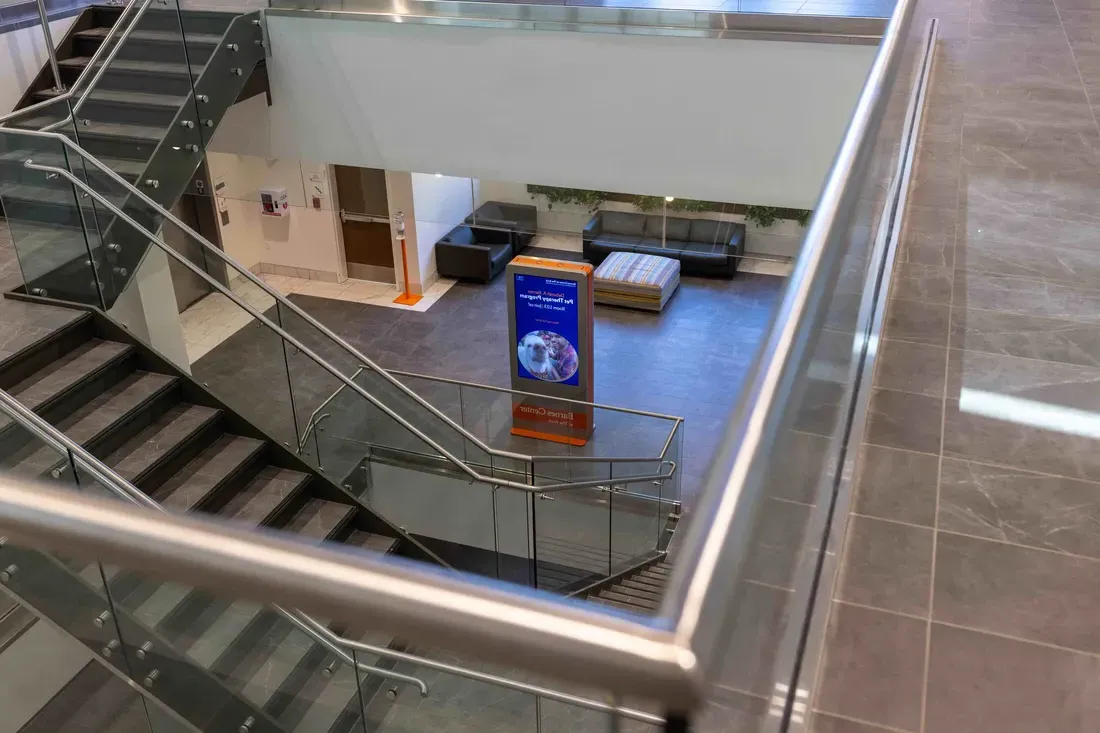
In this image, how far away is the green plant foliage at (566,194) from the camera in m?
8.10

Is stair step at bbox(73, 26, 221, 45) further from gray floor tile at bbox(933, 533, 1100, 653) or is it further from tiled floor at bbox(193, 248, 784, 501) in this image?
gray floor tile at bbox(933, 533, 1100, 653)

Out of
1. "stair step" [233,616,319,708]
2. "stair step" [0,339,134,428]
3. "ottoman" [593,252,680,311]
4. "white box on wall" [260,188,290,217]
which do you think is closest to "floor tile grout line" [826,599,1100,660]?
"stair step" [233,616,319,708]

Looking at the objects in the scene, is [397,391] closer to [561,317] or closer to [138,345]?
[138,345]

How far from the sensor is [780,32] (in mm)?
7078

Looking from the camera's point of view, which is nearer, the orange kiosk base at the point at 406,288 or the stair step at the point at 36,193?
the stair step at the point at 36,193

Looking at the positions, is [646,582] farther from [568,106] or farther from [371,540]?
[568,106]

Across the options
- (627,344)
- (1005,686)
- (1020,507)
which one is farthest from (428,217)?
(1005,686)

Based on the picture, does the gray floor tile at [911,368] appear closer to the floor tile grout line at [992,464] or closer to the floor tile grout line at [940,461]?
the floor tile grout line at [940,461]

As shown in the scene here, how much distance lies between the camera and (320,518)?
656cm

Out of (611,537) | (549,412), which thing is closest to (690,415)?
(549,412)

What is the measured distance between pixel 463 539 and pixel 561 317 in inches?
116

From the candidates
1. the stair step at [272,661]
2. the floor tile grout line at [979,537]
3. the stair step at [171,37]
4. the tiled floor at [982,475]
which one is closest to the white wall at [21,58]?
the stair step at [171,37]

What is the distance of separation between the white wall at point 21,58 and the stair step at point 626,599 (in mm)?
6948

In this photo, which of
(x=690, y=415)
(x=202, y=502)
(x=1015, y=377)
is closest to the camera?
(x=1015, y=377)
